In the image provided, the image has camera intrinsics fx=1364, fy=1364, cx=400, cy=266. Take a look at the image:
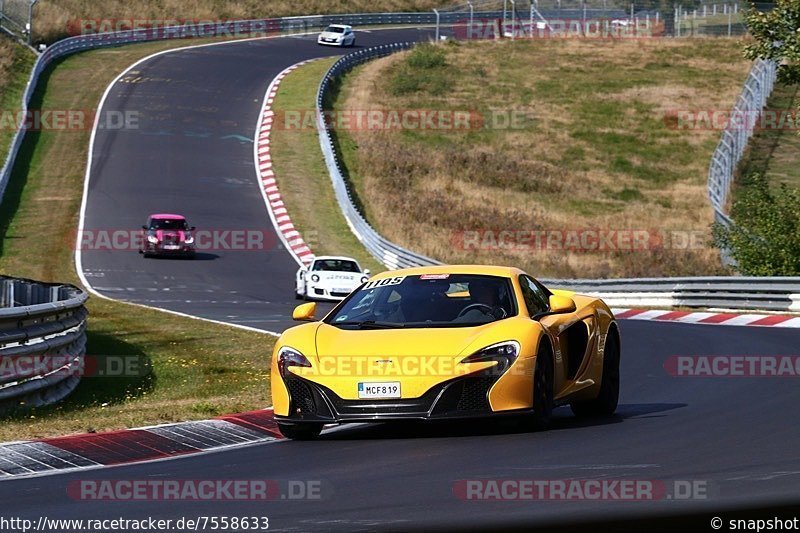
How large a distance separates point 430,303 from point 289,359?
1.28m

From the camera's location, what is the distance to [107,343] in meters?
20.4

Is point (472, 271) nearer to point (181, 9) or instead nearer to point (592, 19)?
point (181, 9)

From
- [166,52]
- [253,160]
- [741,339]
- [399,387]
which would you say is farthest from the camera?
[166,52]

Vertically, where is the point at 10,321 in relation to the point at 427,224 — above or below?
above

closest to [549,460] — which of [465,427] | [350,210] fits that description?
[465,427]

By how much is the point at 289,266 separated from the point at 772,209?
1412 cm

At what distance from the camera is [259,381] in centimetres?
1664

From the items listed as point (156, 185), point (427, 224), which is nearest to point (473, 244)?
point (427, 224)

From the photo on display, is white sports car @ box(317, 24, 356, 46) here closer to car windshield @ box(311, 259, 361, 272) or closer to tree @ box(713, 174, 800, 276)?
car windshield @ box(311, 259, 361, 272)

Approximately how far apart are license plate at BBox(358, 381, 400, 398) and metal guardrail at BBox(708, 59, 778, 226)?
3095 cm

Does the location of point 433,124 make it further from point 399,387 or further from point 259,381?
point 399,387

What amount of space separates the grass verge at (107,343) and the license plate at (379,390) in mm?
2398

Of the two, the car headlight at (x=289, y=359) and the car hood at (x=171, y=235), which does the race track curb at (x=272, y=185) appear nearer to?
the car hood at (x=171, y=235)

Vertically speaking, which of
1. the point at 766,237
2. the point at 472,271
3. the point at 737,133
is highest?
the point at 472,271
